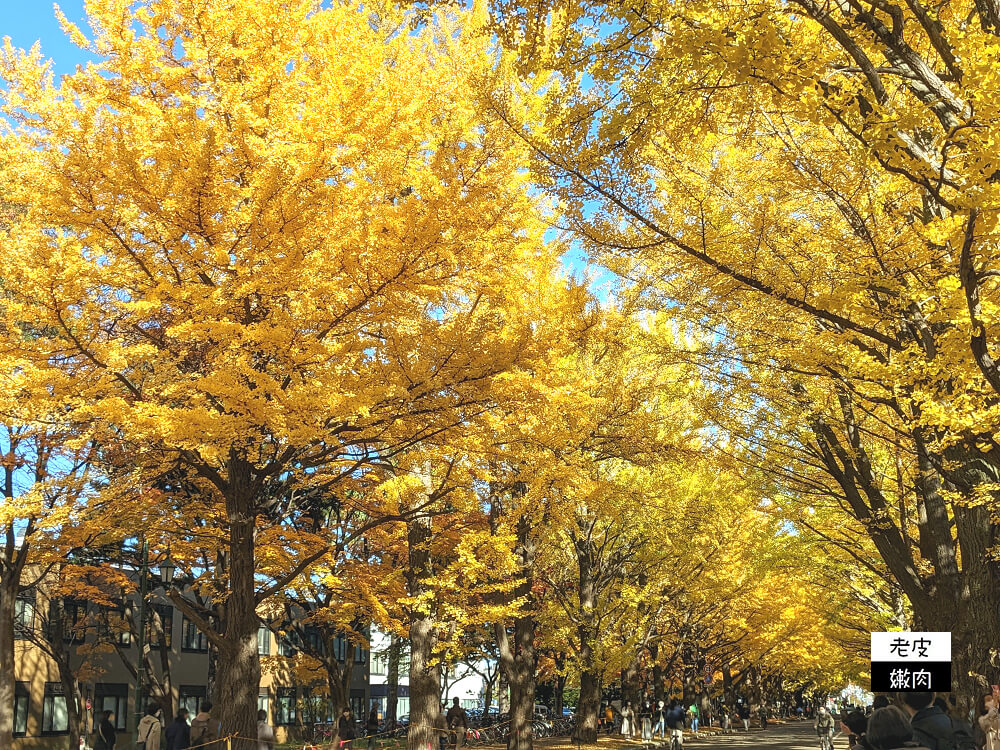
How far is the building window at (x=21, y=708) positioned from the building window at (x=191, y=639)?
Result: 7681mm

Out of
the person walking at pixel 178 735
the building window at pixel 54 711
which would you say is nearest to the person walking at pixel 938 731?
the person walking at pixel 178 735

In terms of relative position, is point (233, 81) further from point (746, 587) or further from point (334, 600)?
point (746, 587)

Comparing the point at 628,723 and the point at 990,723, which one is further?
the point at 628,723

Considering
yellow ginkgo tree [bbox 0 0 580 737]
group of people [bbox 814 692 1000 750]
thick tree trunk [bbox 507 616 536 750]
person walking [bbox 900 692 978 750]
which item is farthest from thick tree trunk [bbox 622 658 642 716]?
person walking [bbox 900 692 978 750]

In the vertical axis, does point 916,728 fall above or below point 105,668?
above

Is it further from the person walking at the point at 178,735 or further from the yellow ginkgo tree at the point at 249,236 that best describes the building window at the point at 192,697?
the yellow ginkgo tree at the point at 249,236

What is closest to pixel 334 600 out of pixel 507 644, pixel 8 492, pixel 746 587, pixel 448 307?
pixel 507 644

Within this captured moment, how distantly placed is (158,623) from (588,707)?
16454mm

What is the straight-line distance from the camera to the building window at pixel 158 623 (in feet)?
97.0

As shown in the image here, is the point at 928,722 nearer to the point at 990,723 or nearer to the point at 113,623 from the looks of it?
the point at 990,723

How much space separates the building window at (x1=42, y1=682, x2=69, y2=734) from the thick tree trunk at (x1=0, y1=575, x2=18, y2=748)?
13.2 metres

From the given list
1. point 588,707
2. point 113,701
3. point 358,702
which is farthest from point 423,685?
point 358,702

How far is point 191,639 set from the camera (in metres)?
35.3

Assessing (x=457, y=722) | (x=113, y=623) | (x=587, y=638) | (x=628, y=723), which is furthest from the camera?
(x=628, y=723)
